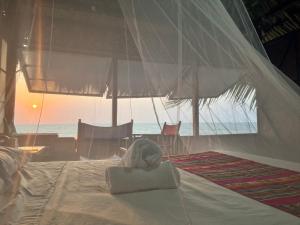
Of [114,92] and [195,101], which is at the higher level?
[114,92]

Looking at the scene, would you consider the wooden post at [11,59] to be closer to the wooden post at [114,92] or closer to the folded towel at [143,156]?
the wooden post at [114,92]

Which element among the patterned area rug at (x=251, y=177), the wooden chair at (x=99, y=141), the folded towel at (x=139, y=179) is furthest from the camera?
the wooden chair at (x=99, y=141)

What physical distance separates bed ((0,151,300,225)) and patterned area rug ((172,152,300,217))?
67mm

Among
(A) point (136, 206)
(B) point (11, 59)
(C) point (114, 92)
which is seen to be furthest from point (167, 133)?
(C) point (114, 92)

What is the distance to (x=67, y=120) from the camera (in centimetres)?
316

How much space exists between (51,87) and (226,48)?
3.17 metres

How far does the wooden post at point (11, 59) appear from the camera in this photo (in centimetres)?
302

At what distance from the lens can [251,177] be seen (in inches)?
64.7

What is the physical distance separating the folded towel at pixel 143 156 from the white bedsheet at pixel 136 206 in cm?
17

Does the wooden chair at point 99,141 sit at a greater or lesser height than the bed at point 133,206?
greater

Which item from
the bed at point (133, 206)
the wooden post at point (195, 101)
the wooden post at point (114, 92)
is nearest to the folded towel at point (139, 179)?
the bed at point (133, 206)

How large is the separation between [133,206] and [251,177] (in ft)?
2.76

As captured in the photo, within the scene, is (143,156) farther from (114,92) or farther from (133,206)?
(114,92)

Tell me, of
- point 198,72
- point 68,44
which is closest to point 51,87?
point 68,44
